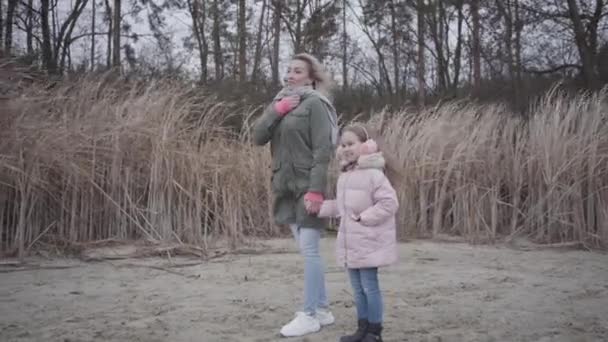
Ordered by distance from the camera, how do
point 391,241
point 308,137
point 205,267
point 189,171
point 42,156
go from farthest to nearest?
point 189,171 < point 42,156 < point 205,267 < point 308,137 < point 391,241

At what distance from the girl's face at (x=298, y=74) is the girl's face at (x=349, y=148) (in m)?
0.43

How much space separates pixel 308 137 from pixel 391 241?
683 millimetres

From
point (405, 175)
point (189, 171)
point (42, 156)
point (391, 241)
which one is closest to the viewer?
point (391, 241)

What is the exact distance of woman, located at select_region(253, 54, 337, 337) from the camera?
3.02m

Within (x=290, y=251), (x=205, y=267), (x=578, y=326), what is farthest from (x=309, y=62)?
(x=290, y=251)

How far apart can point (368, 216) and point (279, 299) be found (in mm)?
1345

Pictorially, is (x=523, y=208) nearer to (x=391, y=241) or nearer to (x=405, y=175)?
(x=405, y=175)

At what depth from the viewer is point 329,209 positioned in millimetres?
2922

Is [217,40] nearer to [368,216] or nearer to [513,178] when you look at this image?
[513,178]

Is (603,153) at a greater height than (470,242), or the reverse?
(603,153)

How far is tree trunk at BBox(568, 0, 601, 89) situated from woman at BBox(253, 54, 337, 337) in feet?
40.9

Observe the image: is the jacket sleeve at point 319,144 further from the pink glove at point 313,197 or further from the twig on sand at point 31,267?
the twig on sand at point 31,267

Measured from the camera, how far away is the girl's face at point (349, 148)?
114 inches

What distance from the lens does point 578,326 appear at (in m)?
3.24
